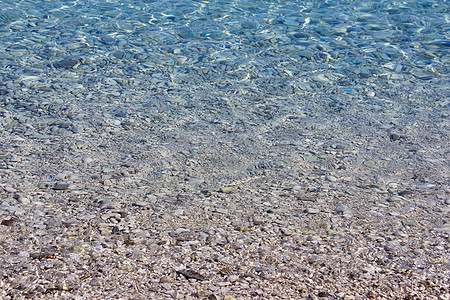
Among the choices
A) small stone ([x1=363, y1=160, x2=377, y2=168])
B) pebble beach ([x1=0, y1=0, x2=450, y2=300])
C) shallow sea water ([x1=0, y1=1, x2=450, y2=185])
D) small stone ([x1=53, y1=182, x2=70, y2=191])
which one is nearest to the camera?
pebble beach ([x1=0, y1=0, x2=450, y2=300])

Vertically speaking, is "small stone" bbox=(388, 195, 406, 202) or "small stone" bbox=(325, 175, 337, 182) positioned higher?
"small stone" bbox=(388, 195, 406, 202)

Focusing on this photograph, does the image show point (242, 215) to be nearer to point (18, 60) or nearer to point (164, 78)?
point (164, 78)

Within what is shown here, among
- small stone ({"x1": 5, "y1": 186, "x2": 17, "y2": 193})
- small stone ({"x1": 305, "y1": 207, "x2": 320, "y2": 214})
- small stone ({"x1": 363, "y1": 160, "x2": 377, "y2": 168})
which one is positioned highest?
small stone ({"x1": 5, "y1": 186, "x2": 17, "y2": 193})

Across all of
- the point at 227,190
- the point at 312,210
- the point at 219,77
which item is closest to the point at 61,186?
the point at 227,190

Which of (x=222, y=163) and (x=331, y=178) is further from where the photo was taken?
(x=222, y=163)

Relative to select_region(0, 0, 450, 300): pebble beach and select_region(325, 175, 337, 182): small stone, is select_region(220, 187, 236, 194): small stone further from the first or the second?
select_region(325, 175, 337, 182): small stone

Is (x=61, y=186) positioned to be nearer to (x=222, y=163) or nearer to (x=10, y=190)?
(x=10, y=190)

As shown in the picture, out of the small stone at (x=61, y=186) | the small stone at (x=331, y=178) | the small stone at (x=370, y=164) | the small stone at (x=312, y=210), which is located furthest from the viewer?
the small stone at (x=370, y=164)

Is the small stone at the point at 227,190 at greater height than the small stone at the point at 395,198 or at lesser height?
lesser

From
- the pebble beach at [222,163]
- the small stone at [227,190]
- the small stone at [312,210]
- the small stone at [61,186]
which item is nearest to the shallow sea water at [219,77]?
the pebble beach at [222,163]

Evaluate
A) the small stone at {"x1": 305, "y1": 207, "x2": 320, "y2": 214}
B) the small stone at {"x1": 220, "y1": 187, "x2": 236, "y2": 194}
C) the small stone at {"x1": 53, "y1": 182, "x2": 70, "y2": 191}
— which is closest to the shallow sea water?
the small stone at {"x1": 220, "y1": 187, "x2": 236, "y2": 194}

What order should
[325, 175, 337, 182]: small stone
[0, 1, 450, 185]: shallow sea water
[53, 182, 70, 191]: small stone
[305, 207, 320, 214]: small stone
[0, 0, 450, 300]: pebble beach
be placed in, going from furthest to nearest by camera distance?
[0, 1, 450, 185]: shallow sea water < [325, 175, 337, 182]: small stone < [53, 182, 70, 191]: small stone < [305, 207, 320, 214]: small stone < [0, 0, 450, 300]: pebble beach

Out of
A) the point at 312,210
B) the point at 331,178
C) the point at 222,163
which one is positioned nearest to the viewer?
the point at 312,210

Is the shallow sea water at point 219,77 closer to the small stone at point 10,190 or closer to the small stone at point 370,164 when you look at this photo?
the small stone at point 370,164
